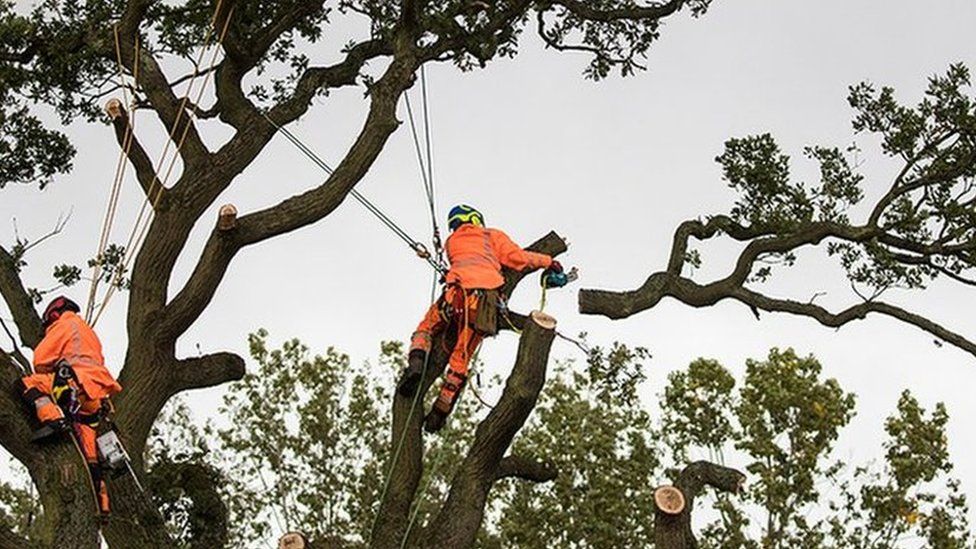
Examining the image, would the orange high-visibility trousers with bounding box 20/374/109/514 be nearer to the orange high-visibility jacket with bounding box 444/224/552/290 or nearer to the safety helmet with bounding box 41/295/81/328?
the safety helmet with bounding box 41/295/81/328

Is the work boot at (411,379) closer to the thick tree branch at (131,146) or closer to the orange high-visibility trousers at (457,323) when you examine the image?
the orange high-visibility trousers at (457,323)

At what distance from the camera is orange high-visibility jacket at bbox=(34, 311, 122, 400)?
25.7 feet

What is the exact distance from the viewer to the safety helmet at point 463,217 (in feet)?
31.0

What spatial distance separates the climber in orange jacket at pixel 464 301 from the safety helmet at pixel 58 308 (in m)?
2.10

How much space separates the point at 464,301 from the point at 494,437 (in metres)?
1.41

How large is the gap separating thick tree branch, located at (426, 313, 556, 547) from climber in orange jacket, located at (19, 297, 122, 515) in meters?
1.99

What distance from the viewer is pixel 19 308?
917 centimetres

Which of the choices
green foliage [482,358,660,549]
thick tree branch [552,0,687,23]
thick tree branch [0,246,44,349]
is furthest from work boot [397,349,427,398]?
green foliage [482,358,660,549]

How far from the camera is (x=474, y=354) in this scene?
29.4 ft

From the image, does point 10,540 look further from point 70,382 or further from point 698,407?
point 698,407

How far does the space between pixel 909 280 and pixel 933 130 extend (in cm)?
129

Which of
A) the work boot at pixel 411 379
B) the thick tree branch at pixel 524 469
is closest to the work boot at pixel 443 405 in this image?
the work boot at pixel 411 379

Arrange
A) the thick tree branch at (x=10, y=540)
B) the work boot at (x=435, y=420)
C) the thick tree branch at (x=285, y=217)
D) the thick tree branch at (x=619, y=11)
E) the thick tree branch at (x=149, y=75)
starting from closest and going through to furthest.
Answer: the thick tree branch at (x=10, y=540) → the work boot at (x=435, y=420) → the thick tree branch at (x=285, y=217) → the thick tree branch at (x=149, y=75) → the thick tree branch at (x=619, y=11)

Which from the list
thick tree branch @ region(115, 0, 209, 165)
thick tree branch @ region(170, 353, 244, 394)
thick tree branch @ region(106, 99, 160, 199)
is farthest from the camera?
thick tree branch @ region(115, 0, 209, 165)
